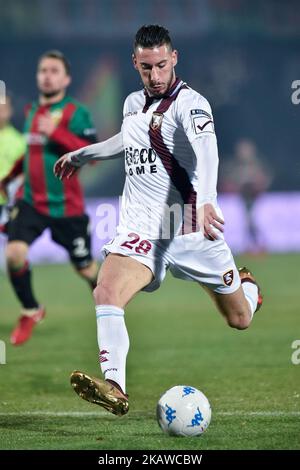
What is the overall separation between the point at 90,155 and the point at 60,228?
381 centimetres

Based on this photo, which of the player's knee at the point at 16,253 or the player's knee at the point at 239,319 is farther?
the player's knee at the point at 16,253

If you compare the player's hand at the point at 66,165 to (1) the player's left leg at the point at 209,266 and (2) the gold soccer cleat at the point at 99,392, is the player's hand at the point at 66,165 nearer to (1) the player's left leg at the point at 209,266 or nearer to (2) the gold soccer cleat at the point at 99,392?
(1) the player's left leg at the point at 209,266

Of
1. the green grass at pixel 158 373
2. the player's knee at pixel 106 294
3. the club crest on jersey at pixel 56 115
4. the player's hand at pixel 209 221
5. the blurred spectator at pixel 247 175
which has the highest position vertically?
the player's hand at pixel 209 221

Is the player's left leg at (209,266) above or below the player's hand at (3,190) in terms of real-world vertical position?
above

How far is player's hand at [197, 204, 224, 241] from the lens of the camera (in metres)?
5.80

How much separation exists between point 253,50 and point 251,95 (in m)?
1.16

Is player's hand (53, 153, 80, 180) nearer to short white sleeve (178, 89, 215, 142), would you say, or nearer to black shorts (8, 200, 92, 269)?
short white sleeve (178, 89, 215, 142)

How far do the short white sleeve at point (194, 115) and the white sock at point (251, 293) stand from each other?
4.51ft

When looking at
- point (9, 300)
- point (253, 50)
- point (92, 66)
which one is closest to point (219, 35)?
point (253, 50)

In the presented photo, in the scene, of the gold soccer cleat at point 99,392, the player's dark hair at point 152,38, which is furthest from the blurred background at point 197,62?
the gold soccer cleat at point 99,392

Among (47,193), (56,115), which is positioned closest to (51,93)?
(56,115)

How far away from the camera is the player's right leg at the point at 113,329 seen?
5.65m

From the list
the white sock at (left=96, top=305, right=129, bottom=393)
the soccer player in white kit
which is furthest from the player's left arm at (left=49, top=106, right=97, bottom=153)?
the white sock at (left=96, top=305, right=129, bottom=393)
